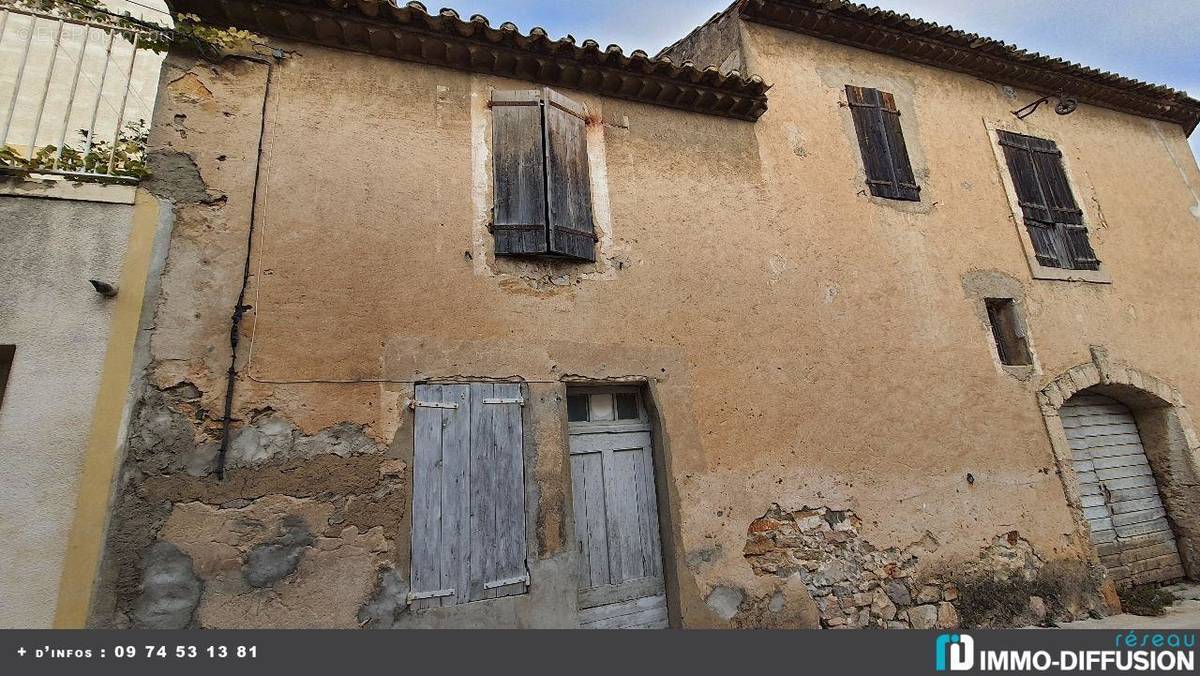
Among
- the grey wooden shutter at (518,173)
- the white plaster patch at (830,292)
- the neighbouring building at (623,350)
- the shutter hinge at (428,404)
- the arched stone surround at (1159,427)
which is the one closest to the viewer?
the neighbouring building at (623,350)

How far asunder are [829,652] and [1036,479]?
10.1 feet

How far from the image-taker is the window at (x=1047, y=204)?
6242 millimetres

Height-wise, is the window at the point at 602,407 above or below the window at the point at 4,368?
below

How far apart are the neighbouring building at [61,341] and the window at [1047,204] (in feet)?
27.9

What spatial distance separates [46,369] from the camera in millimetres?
3094

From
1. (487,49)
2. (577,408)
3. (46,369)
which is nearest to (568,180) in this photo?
(487,49)

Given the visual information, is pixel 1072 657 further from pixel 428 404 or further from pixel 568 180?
pixel 568 180

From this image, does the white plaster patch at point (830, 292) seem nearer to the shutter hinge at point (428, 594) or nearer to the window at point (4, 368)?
the shutter hinge at point (428, 594)

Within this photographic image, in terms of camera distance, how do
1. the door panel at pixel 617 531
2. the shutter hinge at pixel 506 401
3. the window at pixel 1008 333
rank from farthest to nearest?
the window at pixel 1008 333 < the door panel at pixel 617 531 < the shutter hinge at pixel 506 401

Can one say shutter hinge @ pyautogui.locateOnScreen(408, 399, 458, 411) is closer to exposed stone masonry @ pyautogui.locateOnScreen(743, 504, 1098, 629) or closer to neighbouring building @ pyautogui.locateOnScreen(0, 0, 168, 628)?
neighbouring building @ pyautogui.locateOnScreen(0, 0, 168, 628)

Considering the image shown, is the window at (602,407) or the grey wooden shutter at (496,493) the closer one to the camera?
the grey wooden shutter at (496,493)

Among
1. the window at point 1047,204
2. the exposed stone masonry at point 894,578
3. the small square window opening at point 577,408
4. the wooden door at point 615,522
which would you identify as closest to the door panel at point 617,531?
the wooden door at point 615,522

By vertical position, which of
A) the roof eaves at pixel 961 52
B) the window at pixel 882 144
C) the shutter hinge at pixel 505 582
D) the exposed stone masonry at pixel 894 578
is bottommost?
the exposed stone masonry at pixel 894 578

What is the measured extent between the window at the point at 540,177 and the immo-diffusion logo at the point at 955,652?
148 inches
